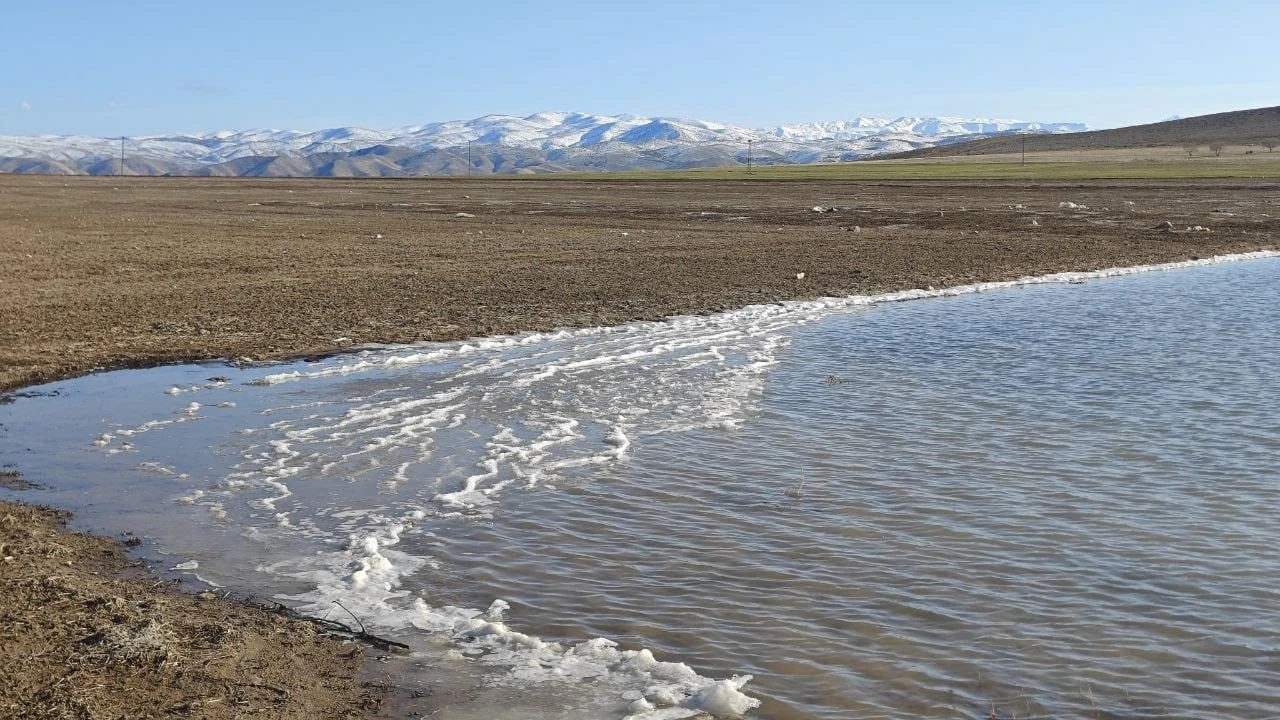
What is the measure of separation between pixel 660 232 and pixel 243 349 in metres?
21.4

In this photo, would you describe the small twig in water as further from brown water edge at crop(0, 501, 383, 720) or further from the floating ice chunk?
the floating ice chunk

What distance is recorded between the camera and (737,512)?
8.62m

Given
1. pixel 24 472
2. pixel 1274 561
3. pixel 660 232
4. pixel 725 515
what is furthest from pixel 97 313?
pixel 660 232

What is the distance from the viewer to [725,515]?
8.55m

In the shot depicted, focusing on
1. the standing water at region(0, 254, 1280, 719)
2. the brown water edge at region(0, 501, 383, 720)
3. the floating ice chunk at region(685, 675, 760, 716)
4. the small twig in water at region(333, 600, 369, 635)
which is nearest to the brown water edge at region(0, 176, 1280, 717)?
the brown water edge at region(0, 501, 383, 720)

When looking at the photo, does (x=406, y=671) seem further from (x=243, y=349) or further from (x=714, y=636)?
(x=243, y=349)

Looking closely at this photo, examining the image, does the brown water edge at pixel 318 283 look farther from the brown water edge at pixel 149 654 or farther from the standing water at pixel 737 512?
the standing water at pixel 737 512

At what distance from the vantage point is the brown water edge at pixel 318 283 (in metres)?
5.74

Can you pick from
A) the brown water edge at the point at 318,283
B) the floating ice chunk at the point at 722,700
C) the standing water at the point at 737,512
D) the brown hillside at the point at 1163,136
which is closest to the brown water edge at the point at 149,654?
the brown water edge at the point at 318,283

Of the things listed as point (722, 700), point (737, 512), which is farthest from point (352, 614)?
point (737, 512)

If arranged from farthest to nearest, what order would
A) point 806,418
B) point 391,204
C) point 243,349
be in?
point 391,204, point 243,349, point 806,418

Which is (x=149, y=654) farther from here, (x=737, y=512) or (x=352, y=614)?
(x=737, y=512)

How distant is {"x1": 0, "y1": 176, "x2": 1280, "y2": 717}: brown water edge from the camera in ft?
18.8

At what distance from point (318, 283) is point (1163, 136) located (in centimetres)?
17054
